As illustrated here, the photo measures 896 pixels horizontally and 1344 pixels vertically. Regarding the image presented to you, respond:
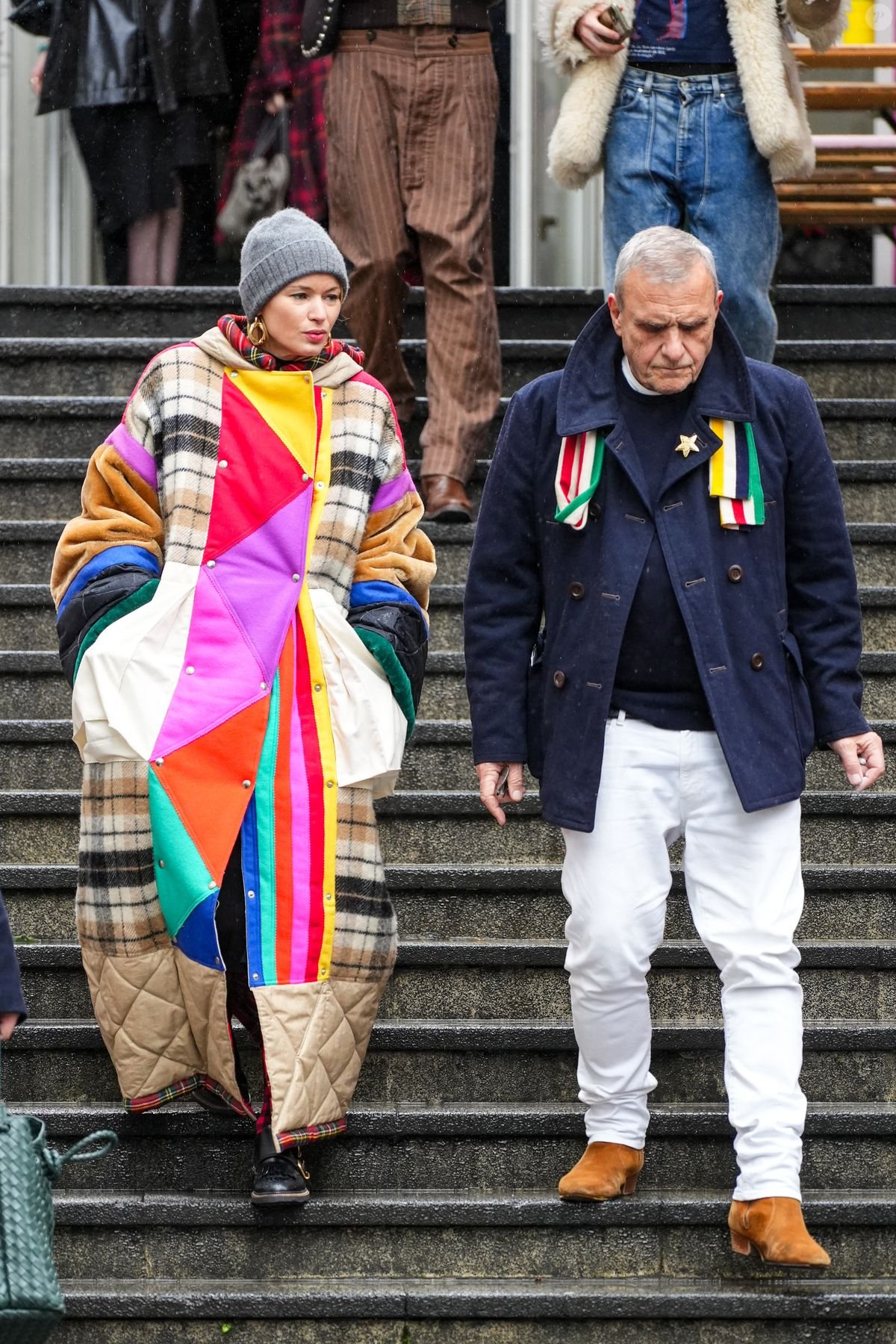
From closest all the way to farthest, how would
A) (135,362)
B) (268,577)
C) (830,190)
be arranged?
(268,577)
(135,362)
(830,190)

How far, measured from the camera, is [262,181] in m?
8.72

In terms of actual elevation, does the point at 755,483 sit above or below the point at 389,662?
above

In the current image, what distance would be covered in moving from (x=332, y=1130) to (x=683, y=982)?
974 mm

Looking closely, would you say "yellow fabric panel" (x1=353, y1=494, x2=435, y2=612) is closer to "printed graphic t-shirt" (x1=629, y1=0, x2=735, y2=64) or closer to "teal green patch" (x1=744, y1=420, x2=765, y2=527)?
"teal green patch" (x1=744, y1=420, x2=765, y2=527)

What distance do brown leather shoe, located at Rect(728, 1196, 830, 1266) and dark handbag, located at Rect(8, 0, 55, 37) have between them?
5854 millimetres

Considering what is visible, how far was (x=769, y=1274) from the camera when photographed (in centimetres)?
413

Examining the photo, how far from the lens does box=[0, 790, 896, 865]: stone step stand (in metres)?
5.20

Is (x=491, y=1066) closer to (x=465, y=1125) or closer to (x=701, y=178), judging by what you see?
(x=465, y=1125)

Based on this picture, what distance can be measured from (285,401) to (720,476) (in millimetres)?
896

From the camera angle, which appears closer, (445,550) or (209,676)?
(209,676)

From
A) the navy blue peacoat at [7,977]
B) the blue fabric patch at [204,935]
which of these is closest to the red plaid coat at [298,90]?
the blue fabric patch at [204,935]

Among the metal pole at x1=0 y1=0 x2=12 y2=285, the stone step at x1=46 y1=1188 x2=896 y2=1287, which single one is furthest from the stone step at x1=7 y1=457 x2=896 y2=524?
the metal pole at x1=0 y1=0 x2=12 y2=285

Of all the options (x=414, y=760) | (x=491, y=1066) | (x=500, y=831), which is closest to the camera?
(x=491, y=1066)

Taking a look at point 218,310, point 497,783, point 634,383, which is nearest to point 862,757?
point 497,783
